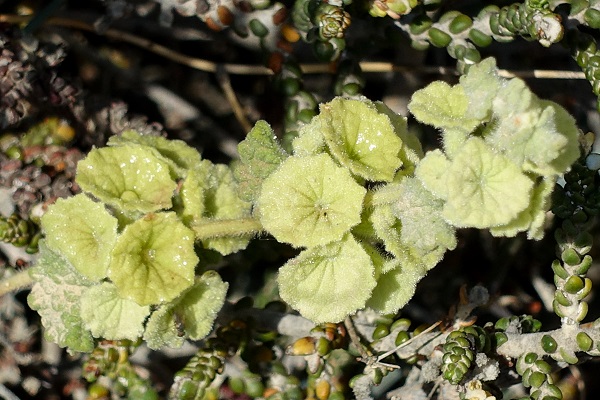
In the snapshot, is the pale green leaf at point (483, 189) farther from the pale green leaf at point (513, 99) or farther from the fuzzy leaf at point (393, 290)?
the fuzzy leaf at point (393, 290)

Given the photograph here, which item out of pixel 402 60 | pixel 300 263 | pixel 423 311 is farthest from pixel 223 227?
pixel 402 60

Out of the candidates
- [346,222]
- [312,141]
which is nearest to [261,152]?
[312,141]

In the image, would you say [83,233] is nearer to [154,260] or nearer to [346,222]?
[154,260]

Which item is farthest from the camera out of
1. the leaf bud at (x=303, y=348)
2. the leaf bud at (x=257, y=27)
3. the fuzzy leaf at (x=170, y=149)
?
the leaf bud at (x=257, y=27)

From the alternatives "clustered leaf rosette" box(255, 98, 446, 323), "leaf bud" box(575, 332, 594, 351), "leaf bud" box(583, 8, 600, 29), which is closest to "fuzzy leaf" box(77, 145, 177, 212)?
"clustered leaf rosette" box(255, 98, 446, 323)

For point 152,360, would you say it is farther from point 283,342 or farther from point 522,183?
point 522,183

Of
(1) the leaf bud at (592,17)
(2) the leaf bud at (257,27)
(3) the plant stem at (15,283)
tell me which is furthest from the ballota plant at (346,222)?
(2) the leaf bud at (257,27)

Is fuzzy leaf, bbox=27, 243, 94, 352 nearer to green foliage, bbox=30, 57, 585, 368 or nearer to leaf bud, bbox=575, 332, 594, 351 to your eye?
green foliage, bbox=30, 57, 585, 368
